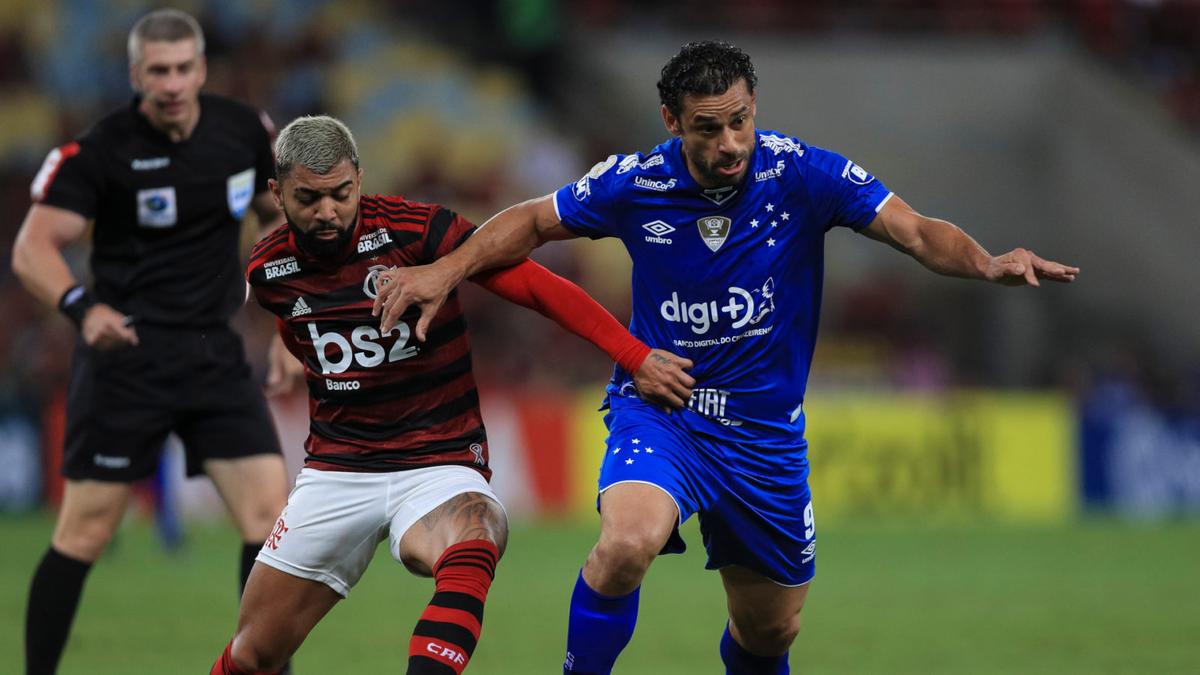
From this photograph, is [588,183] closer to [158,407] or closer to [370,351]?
[370,351]

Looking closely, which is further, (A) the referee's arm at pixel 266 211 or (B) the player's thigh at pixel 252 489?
(A) the referee's arm at pixel 266 211

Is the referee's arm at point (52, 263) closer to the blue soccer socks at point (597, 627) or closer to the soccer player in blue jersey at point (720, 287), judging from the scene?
the soccer player in blue jersey at point (720, 287)

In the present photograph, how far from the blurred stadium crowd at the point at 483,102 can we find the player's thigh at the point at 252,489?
9699 millimetres

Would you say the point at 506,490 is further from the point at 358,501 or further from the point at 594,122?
the point at 358,501

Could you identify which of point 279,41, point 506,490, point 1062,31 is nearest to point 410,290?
point 506,490

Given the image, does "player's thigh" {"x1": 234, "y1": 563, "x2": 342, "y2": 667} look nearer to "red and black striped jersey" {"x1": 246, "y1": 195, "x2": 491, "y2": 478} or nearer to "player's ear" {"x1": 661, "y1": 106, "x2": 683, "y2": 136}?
"red and black striped jersey" {"x1": 246, "y1": 195, "x2": 491, "y2": 478}

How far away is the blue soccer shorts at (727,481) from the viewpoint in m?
5.26

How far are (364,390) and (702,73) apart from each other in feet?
4.94

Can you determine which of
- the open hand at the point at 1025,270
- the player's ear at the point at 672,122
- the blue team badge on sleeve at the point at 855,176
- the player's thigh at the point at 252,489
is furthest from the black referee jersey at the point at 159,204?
the open hand at the point at 1025,270

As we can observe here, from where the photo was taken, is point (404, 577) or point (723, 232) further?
point (404, 577)

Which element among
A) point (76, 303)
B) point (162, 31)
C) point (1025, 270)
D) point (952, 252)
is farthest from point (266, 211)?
point (1025, 270)

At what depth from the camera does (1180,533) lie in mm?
14898

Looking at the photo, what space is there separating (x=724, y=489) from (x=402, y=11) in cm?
1739

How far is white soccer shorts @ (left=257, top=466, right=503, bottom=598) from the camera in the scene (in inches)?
199
